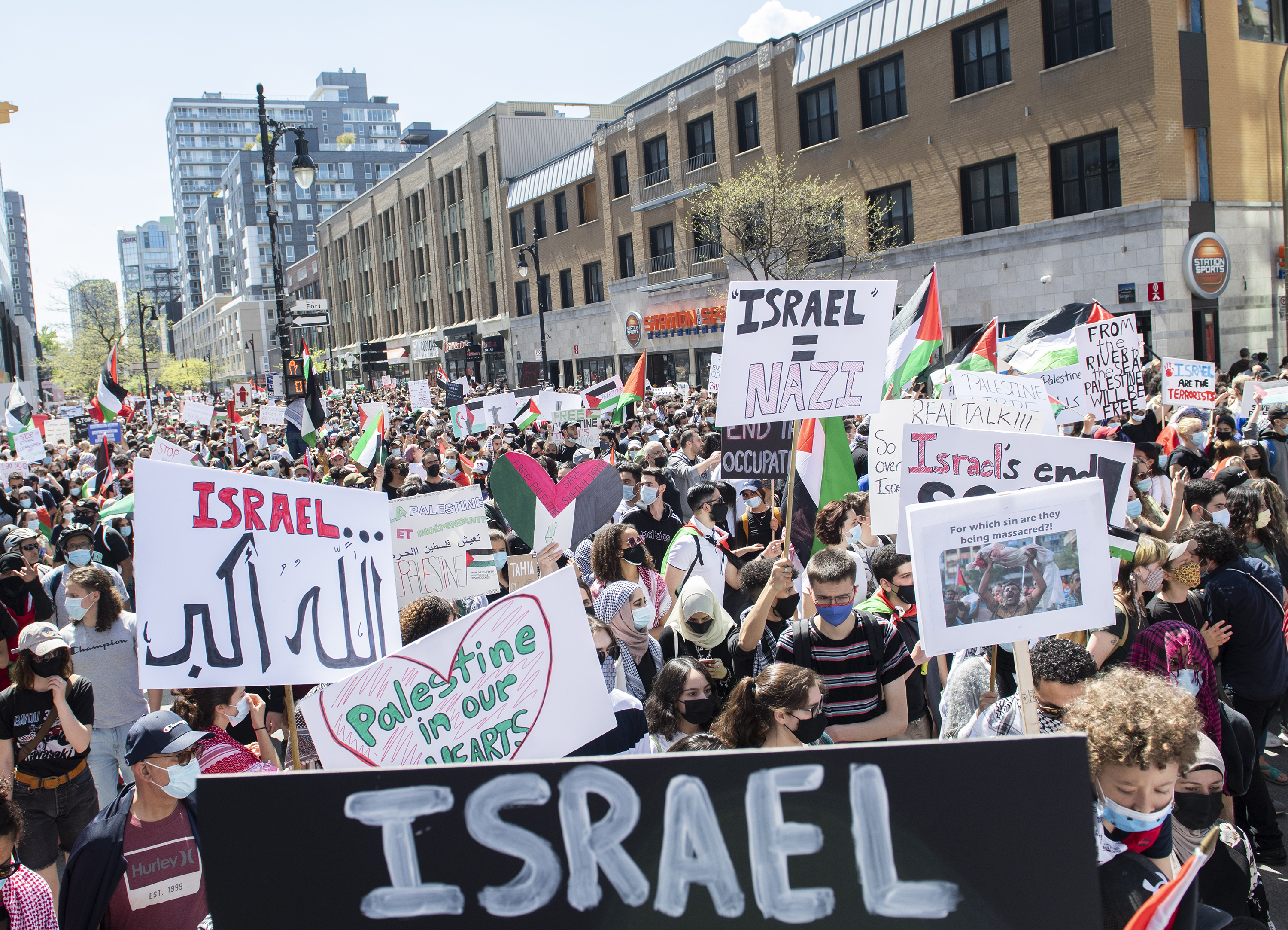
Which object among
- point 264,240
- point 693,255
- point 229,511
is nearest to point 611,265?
point 693,255

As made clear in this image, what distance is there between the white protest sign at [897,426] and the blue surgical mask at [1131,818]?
2.74 meters

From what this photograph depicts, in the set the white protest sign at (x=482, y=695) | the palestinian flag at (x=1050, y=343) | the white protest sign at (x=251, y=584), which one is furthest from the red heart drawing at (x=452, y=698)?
the palestinian flag at (x=1050, y=343)

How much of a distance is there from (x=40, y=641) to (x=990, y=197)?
2728 cm

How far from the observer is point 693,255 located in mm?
39062

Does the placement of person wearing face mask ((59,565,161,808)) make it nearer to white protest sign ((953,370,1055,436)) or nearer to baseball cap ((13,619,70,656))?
baseball cap ((13,619,70,656))

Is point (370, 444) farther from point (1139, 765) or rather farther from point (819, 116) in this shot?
point (819, 116)

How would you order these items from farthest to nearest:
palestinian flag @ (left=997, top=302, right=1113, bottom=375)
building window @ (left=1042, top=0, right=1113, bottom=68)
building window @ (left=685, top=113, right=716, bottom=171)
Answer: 1. building window @ (left=685, top=113, right=716, bottom=171)
2. building window @ (left=1042, top=0, right=1113, bottom=68)
3. palestinian flag @ (left=997, top=302, right=1113, bottom=375)

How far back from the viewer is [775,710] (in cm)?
372

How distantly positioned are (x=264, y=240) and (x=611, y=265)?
8718 centimetres

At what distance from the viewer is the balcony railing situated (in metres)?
37.7

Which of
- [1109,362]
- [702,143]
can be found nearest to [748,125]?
[702,143]

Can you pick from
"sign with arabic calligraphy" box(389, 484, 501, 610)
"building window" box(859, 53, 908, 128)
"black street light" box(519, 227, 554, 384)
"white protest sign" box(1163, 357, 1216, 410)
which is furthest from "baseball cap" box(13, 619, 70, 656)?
"black street light" box(519, 227, 554, 384)

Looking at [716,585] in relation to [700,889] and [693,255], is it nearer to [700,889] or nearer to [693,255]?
[700,889]

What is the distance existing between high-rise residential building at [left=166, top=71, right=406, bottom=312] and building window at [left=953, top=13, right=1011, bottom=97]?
140087mm
